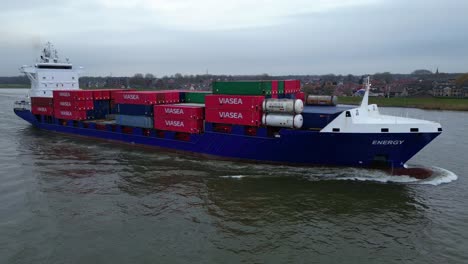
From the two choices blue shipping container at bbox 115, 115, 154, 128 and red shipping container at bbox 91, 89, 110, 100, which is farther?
red shipping container at bbox 91, 89, 110, 100

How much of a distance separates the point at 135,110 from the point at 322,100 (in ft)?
46.3

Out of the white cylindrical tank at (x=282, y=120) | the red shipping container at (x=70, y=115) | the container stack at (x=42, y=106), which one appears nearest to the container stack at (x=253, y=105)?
the white cylindrical tank at (x=282, y=120)

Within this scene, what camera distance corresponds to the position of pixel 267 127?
20875 mm

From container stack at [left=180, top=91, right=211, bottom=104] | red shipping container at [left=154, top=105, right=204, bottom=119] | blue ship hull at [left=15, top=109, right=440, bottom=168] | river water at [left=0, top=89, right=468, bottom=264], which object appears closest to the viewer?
river water at [left=0, top=89, right=468, bottom=264]

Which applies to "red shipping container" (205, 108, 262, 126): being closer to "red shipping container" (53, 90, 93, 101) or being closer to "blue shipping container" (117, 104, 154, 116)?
"blue shipping container" (117, 104, 154, 116)

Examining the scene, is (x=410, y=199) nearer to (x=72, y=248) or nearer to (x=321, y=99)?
(x=321, y=99)

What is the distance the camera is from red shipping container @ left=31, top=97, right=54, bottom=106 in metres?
34.7

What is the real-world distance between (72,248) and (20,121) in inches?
1594

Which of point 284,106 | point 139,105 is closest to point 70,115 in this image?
point 139,105

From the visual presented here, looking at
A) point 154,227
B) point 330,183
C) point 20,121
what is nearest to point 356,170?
point 330,183

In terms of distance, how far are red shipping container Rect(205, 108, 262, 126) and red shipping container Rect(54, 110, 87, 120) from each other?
49.7 ft

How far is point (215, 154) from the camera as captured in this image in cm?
2308

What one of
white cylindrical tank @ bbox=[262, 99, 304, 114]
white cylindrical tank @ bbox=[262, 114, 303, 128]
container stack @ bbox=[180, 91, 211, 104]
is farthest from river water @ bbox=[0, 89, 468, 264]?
container stack @ bbox=[180, 91, 211, 104]

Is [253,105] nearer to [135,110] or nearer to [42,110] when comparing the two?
[135,110]
